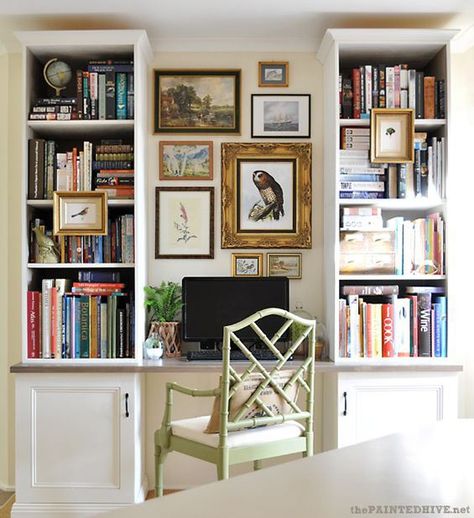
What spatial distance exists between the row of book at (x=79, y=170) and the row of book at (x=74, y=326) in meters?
A: 0.50

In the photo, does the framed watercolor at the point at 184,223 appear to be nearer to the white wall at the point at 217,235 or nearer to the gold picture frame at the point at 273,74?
the white wall at the point at 217,235

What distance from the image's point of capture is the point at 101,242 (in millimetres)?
3602

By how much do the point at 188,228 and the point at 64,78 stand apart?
3.41ft

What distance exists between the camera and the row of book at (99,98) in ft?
11.7

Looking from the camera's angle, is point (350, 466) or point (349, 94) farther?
point (349, 94)

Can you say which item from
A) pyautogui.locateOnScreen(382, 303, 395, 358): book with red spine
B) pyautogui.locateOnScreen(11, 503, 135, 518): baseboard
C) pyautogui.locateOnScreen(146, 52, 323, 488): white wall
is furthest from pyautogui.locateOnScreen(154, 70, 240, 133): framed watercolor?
pyautogui.locateOnScreen(11, 503, 135, 518): baseboard

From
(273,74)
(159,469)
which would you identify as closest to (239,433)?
(159,469)

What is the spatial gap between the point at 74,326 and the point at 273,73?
1777 mm

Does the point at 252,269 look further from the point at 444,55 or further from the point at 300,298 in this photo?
the point at 444,55

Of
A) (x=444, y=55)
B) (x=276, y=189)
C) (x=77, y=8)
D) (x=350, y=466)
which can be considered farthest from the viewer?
(x=276, y=189)

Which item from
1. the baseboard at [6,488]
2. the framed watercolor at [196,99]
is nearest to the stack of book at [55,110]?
the framed watercolor at [196,99]

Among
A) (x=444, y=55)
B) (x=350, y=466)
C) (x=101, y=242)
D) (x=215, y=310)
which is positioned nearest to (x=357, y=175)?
(x=444, y=55)

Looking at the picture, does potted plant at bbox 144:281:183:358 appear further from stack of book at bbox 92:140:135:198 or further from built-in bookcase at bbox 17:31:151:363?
stack of book at bbox 92:140:135:198

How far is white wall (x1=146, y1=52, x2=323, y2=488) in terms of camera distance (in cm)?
389
